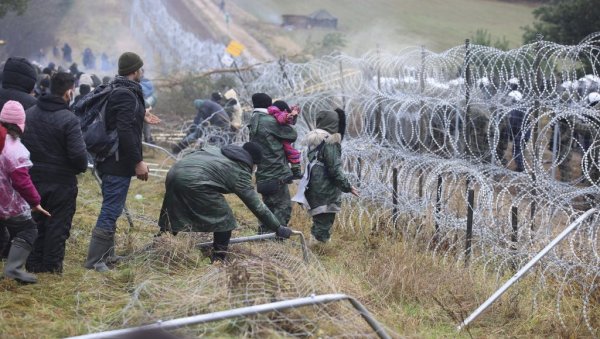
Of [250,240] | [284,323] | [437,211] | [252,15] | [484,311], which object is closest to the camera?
[284,323]

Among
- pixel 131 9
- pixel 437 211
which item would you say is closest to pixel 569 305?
pixel 437 211

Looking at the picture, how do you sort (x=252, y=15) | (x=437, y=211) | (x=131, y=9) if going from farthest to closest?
(x=252, y=15) < (x=131, y=9) < (x=437, y=211)

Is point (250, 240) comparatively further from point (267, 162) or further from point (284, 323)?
point (284, 323)

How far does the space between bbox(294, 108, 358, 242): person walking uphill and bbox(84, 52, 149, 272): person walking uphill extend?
6.30ft

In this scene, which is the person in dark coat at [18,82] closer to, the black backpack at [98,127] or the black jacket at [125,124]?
the black backpack at [98,127]

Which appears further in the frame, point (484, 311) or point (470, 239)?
point (470, 239)

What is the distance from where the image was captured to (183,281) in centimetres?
475

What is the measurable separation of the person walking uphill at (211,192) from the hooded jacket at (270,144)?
140cm

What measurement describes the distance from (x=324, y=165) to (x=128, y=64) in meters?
2.20

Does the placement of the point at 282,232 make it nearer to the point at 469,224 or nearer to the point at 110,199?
the point at 110,199

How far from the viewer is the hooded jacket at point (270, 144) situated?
695 cm

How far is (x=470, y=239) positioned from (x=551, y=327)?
1.46 metres

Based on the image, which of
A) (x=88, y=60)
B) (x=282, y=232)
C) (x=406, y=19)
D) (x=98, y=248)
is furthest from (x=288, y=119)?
(x=406, y=19)

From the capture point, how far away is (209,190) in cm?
539
